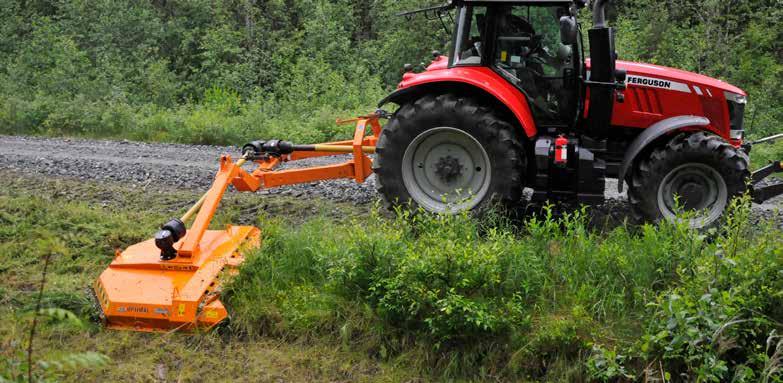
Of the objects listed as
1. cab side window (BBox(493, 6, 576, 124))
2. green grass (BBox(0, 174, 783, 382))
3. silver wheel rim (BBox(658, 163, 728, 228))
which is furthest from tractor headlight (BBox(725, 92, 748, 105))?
green grass (BBox(0, 174, 783, 382))

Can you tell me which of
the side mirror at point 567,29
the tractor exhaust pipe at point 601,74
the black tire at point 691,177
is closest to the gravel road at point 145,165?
the black tire at point 691,177

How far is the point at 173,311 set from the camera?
4797 millimetres

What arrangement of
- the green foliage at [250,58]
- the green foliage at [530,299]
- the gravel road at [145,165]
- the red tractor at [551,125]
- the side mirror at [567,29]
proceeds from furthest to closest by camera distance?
the green foliage at [250,58]
the gravel road at [145,165]
the red tractor at [551,125]
the side mirror at [567,29]
the green foliage at [530,299]

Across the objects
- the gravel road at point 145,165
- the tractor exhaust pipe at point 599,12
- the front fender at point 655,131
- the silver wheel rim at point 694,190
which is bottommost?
the gravel road at point 145,165

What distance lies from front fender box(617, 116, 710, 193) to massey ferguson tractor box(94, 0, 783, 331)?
1 centimetres

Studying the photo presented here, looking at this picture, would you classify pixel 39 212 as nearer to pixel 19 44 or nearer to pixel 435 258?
pixel 435 258

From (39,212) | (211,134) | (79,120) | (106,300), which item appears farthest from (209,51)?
(106,300)

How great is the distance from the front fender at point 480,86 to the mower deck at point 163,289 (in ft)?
6.59

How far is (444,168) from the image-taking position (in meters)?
6.21

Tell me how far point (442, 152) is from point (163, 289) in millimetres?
2595

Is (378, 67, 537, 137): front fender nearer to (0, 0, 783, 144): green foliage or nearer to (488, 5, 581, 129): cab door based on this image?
(488, 5, 581, 129): cab door

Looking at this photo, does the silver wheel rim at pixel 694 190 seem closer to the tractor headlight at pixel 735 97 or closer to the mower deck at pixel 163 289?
the tractor headlight at pixel 735 97

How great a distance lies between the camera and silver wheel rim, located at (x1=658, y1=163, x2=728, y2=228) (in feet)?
19.1

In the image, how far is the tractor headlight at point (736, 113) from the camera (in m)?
6.25
